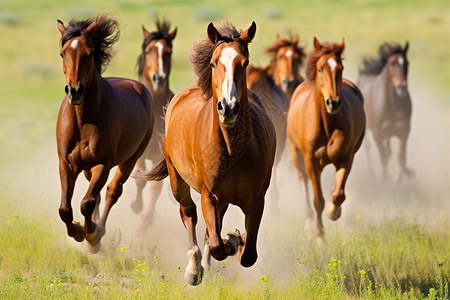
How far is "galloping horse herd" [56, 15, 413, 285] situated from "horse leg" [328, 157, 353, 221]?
0.01 m

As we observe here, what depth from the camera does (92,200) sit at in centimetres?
817

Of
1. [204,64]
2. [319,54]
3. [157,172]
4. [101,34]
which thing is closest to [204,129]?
[204,64]

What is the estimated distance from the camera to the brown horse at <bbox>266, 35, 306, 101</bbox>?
45.4 feet

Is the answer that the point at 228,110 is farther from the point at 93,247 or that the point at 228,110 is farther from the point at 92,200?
the point at 93,247

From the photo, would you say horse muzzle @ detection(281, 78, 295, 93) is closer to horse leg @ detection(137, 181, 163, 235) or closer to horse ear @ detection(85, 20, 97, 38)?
horse leg @ detection(137, 181, 163, 235)

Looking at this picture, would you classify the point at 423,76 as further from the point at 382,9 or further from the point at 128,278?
the point at 128,278

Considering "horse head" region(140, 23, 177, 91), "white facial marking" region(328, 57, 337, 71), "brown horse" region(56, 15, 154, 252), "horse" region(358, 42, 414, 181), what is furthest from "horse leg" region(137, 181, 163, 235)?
"horse" region(358, 42, 414, 181)

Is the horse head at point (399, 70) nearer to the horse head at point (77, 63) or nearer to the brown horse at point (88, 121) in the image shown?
the brown horse at point (88, 121)

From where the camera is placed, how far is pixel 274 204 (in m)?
12.5

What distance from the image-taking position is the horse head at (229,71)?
566 centimetres

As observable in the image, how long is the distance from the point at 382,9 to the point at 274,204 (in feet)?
110

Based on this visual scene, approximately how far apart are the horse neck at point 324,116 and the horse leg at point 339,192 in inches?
17.6

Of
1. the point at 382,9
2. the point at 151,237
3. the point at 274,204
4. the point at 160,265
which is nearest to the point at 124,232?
the point at 151,237

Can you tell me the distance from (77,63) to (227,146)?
224 cm
